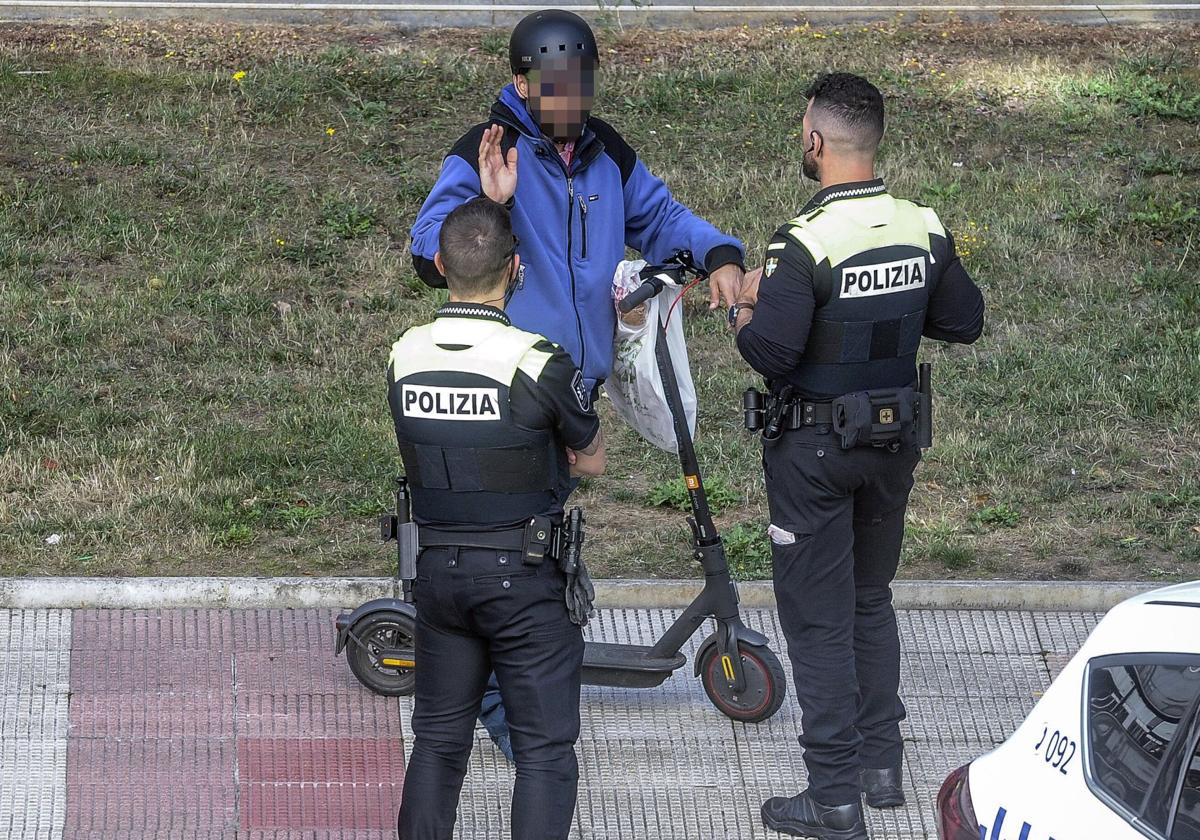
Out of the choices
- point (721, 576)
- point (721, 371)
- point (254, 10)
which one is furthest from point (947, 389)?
point (254, 10)

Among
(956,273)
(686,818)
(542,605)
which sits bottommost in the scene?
(686,818)

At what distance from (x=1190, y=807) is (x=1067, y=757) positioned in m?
0.34

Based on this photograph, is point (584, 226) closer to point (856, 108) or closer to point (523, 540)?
point (856, 108)

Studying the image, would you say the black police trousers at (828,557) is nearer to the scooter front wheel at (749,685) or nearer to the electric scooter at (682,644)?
the electric scooter at (682,644)

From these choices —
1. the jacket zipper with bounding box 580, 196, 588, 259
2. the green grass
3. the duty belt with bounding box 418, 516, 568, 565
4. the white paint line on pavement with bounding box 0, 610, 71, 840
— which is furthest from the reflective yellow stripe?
the green grass

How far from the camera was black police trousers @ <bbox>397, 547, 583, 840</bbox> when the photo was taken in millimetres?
4172

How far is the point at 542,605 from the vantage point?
4.21m

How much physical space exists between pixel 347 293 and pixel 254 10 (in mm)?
4507

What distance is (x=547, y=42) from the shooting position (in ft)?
15.9

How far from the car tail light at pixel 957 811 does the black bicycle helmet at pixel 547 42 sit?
2473 mm

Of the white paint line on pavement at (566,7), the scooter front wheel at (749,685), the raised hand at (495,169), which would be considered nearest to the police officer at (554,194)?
the raised hand at (495,169)

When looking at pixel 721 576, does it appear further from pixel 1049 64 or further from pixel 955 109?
pixel 1049 64

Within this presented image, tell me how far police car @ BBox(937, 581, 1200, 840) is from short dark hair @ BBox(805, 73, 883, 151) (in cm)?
168

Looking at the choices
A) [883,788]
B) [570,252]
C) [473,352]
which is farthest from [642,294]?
[883,788]
